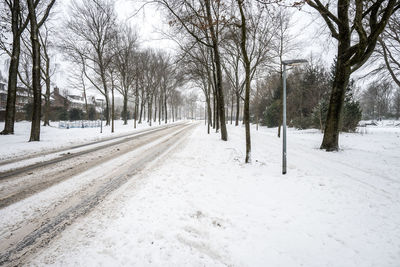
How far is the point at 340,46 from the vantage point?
7703 millimetres

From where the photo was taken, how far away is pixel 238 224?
2590 millimetres

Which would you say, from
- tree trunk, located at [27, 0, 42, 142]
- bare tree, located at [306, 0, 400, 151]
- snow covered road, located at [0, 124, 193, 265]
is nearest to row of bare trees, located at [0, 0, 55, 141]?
tree trunk, located at [27, 0, 42, 142]

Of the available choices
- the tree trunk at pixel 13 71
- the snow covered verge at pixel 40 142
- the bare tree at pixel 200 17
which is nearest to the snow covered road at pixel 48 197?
the snow covered verge at pixel 40 142

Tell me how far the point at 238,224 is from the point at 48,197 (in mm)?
3599

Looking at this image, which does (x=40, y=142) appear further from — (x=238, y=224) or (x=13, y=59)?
(x=238, y=224)

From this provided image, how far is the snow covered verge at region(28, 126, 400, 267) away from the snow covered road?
0.26 m

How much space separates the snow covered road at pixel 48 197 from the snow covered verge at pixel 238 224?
262 millimetres

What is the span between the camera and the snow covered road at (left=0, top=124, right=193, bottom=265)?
6.95 ft

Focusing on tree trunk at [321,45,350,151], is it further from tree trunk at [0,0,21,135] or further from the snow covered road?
tree trunk at [0,0,21,135]

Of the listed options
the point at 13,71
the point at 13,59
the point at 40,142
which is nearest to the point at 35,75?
the point at 40,142

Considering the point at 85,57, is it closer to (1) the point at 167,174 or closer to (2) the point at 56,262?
(1) the point at 167,174

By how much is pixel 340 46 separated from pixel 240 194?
348 inches

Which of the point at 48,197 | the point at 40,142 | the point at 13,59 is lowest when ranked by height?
the point at 48,197

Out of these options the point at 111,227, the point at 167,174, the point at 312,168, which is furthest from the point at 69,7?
the point at 312,168
